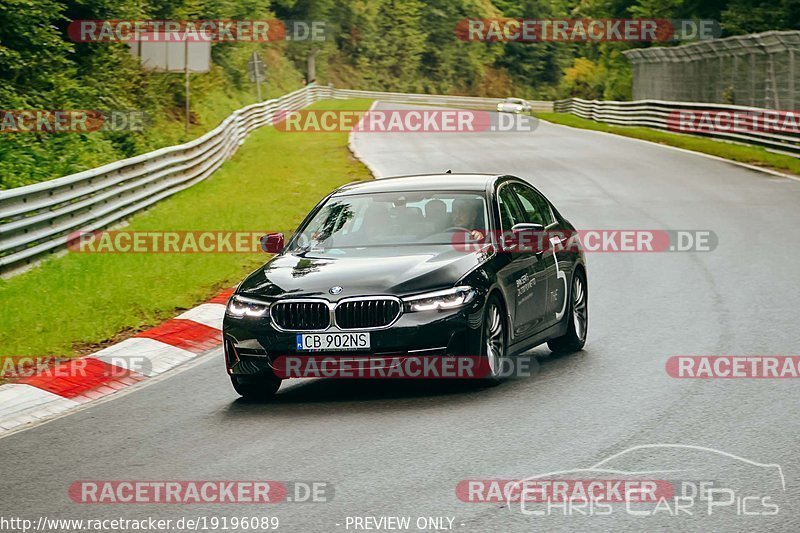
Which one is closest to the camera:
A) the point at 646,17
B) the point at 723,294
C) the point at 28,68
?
the point at 723,294

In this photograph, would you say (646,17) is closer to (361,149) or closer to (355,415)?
(361,149)

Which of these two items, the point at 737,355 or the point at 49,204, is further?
the point at 49,204

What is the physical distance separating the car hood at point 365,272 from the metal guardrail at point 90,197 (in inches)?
236

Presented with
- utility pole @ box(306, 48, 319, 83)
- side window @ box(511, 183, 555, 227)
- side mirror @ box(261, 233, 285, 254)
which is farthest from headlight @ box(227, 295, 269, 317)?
utility pole @ box(306, 48, 319, 83)

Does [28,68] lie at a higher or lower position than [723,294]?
higher

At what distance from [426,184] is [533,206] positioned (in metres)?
1.24

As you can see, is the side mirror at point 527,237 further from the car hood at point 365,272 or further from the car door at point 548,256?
the car hood at point 365,272

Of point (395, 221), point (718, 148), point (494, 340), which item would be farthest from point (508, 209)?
point (718, 148)

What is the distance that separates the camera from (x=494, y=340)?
32.5 ft

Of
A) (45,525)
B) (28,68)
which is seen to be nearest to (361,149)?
(28,68)

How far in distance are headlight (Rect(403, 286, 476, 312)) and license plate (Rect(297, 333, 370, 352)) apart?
385 mm

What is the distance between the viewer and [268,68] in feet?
262

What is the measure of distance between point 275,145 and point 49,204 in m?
26.2

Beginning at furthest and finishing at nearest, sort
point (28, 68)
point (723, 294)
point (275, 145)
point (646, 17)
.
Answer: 1. point (646, 17)
2. point (275, 145)
3. point (28, 68)
4. point (723, 294)
